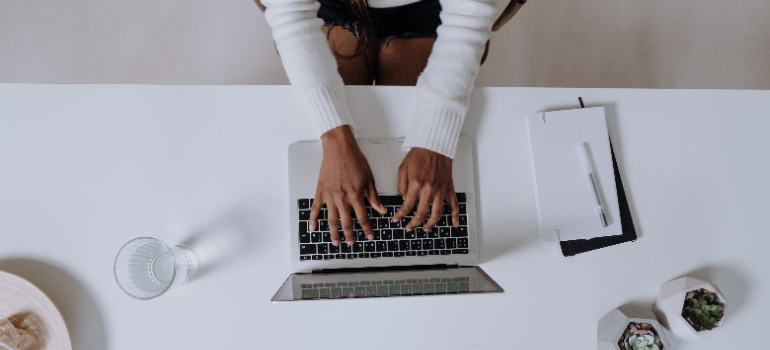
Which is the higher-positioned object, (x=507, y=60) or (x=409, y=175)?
(x=507, y=60)

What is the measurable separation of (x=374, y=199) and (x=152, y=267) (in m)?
0.42

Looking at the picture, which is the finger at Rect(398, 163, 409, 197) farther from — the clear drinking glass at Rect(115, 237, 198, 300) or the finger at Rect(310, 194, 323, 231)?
the clear drinking glass at Rect(115, 237, 198, 300)

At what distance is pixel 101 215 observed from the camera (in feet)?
2.35

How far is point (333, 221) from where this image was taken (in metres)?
0.70

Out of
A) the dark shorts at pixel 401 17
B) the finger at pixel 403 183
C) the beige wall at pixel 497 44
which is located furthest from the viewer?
the beige wall at pixel 497 44

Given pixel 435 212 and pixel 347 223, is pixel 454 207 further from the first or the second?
pixel 347 223

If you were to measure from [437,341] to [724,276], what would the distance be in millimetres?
570

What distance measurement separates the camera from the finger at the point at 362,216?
2.29 feet

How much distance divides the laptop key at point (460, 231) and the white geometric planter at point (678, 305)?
1.25ft

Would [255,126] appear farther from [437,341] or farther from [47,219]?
[437,341]

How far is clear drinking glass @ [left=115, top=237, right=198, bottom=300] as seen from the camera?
0.66 metres

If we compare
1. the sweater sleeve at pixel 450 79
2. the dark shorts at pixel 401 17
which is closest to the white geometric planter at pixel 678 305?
the sweater sleeve at pixel 450 79

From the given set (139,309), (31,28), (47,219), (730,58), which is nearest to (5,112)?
(47,219)

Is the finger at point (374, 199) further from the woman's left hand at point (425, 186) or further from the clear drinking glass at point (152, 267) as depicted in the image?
the clear drinking glass at point (152, 267)
